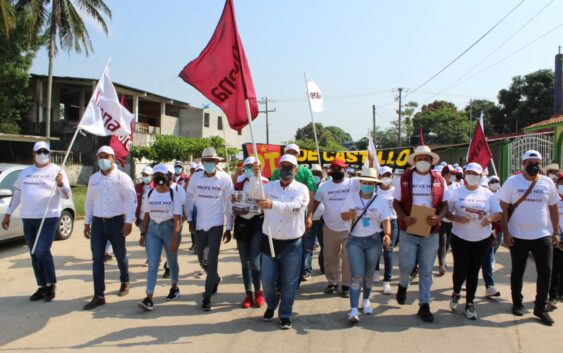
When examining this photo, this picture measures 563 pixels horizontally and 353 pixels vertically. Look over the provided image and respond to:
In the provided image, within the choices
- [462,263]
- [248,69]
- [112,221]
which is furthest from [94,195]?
[462,263]

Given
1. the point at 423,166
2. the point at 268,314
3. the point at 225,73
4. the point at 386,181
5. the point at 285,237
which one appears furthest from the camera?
the point at 386,181

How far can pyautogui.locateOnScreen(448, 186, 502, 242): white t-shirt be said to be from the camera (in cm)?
529

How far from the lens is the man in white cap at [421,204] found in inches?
208

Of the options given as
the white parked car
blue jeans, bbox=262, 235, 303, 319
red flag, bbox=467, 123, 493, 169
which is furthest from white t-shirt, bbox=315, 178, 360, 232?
the white parked car

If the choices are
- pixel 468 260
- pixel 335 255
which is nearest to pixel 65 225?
pixel 335 255

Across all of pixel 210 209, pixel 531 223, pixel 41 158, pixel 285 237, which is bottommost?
pixel 285 237

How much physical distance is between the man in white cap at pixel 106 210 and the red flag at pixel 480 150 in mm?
6643

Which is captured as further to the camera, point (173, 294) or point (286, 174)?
point (173, 294)

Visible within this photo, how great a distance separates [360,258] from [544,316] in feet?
7.00

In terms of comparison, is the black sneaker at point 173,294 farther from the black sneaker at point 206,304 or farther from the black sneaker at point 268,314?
the black sneaker at point 268,314

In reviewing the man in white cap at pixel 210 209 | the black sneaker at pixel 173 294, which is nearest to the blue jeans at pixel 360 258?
the man in white cap at pixel 210 209

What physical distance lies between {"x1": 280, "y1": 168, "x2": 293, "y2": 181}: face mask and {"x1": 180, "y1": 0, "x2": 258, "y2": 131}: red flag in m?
0.72

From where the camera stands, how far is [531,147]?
13180 millimetres

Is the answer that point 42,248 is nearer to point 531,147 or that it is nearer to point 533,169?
point 533,169
